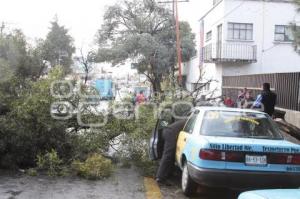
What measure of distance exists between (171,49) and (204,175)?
38.6 meters

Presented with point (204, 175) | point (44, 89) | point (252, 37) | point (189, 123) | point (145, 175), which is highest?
point (252, 37)

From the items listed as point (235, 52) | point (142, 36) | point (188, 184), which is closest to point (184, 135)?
point (188, 184)

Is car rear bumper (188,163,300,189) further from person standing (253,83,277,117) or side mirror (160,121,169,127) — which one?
person standing (253,83,277,117)

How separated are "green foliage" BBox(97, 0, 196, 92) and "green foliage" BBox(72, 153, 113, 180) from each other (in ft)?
108

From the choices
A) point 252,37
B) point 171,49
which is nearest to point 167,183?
point 252,37

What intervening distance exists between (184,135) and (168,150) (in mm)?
729

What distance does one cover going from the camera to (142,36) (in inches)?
1670

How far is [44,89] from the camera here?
9617 millimetres

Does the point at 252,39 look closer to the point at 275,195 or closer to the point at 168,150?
the point at 168,150

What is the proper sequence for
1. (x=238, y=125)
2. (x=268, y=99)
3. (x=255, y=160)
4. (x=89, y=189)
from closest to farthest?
1. (x=255, y=160)
2. (x=238, y=125)
3. (x=89, y=189)
4. (x=268, y=99)

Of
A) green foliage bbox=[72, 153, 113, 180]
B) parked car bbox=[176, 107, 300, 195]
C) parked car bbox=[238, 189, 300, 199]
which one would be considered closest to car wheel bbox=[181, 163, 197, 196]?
parked car bbox=[176, 107, 300, 195]

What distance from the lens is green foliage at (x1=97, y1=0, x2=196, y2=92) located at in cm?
4272

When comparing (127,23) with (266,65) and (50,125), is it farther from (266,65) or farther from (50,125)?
(50,125)

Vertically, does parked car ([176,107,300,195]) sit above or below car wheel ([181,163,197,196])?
above
